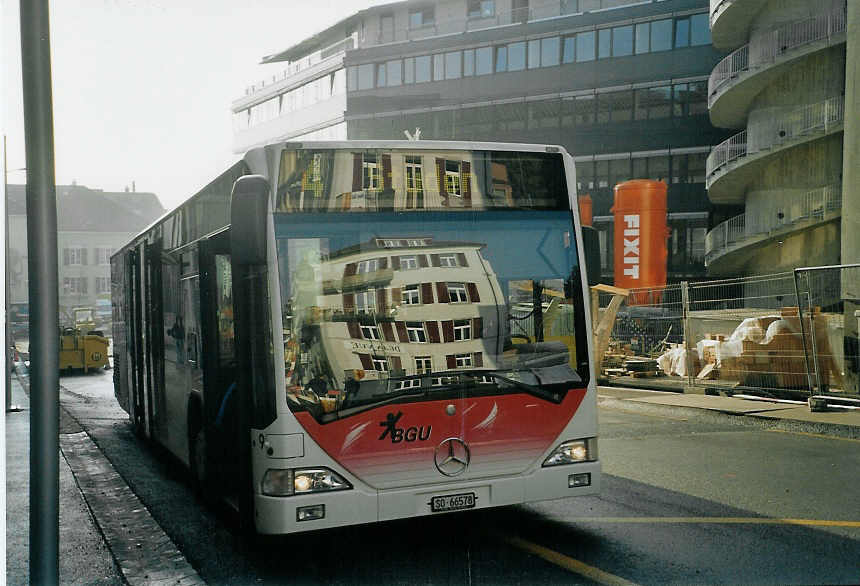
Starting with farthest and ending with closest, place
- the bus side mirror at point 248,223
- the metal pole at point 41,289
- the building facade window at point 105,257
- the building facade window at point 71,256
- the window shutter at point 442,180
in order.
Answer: the building facade window at point 105,257 → the window shutter at point 442,180 → the bus side mirror at point 248,223 → the building facade window at point 71,256 → the metal pole at point 41,289

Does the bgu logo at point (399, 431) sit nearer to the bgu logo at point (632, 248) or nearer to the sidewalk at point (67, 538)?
the sidewalk at point (67, 538)

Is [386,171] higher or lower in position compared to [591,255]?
higher

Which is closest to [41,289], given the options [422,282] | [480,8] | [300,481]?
[300,481]

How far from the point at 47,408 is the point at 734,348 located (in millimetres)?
12774

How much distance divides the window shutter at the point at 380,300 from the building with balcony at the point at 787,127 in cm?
2105

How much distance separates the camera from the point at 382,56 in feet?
154

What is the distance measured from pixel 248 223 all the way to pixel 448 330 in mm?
1366

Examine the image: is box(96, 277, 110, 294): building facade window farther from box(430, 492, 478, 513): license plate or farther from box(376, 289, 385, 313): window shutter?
box(430, 492, 478, 513): license plate

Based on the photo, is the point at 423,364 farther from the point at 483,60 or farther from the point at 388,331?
the point at 483,60

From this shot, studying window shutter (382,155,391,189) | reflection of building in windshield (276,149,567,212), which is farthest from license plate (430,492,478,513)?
window shutter (382,155,391,189)

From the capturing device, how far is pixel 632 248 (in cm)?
3478

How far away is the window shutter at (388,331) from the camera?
5457 millimetres

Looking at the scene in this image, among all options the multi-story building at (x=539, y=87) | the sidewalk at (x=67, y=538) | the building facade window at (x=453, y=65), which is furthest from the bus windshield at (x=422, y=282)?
the building facade window at (x=453, y=65)

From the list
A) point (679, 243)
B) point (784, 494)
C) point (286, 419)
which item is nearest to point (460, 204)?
point (286, 419)
